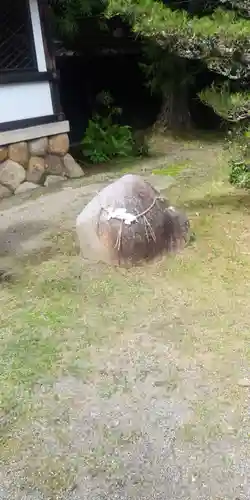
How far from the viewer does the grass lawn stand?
2.00m

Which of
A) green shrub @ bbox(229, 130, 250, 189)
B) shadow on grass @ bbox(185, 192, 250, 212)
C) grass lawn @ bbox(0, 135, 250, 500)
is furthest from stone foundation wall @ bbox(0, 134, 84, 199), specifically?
green shrub @ bbox(229, 130, 250, 189)

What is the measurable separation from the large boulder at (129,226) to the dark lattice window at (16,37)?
2.85m

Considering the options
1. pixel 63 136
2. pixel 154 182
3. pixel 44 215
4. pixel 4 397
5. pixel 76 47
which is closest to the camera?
pixel 4 397

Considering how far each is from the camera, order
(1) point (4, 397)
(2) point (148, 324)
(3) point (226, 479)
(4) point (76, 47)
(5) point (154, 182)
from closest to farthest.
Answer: (3) point (226, 479)
(1) point (4, 397)
(2) point (148, 324)
(5) point (154, 182)
(4) point (76, 47)

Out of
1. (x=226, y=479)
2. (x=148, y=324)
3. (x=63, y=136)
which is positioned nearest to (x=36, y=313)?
(x=148, y=324)

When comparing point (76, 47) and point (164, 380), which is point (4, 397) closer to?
point (164, 380)

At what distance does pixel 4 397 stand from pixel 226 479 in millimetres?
1079

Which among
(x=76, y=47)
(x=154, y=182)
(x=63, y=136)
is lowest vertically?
(x=154, y=182)

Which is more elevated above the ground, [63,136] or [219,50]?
[219,50]

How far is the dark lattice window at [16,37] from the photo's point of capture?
19.8ft

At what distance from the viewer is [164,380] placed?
2.55 metres

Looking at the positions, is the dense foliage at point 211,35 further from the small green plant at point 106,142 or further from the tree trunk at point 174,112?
the tree trunk at point 174,112

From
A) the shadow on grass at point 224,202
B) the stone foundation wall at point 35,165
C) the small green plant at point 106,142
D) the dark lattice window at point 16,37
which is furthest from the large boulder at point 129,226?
the small green plant at point 106,142

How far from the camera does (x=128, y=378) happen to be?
2578mm
